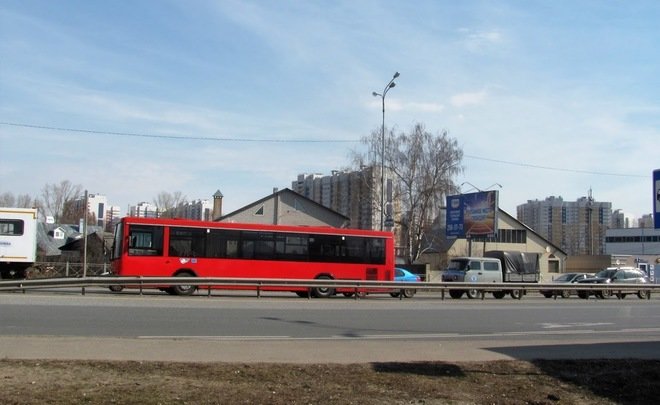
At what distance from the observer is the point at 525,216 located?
433ft

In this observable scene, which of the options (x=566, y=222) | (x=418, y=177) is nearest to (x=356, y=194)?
(x=418, y=177)

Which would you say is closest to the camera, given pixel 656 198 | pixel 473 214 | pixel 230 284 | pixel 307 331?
pixel 656 198

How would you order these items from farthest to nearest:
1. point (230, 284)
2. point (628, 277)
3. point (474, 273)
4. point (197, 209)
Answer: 1. point (197, 209)
2. point (628, 277)
3. point (474, 273)
4. point (230, 284)

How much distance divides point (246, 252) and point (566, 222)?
115267 millimetres

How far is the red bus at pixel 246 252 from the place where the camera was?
24531mm

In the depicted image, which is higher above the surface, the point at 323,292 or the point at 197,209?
the point at 197,209

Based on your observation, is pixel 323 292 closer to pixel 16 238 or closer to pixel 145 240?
pixel 145 240

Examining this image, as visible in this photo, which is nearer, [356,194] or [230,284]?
[230,284]

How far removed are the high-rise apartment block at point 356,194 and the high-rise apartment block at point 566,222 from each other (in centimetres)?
6033

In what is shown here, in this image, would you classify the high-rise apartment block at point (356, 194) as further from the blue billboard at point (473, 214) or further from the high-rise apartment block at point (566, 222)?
the high-rise apartment block at point (566, 222)

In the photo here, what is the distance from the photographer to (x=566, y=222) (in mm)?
129375

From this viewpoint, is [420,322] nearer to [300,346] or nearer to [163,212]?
[300,346]

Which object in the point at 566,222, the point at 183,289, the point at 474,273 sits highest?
the point at 566,222

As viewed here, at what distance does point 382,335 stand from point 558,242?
122 metres
